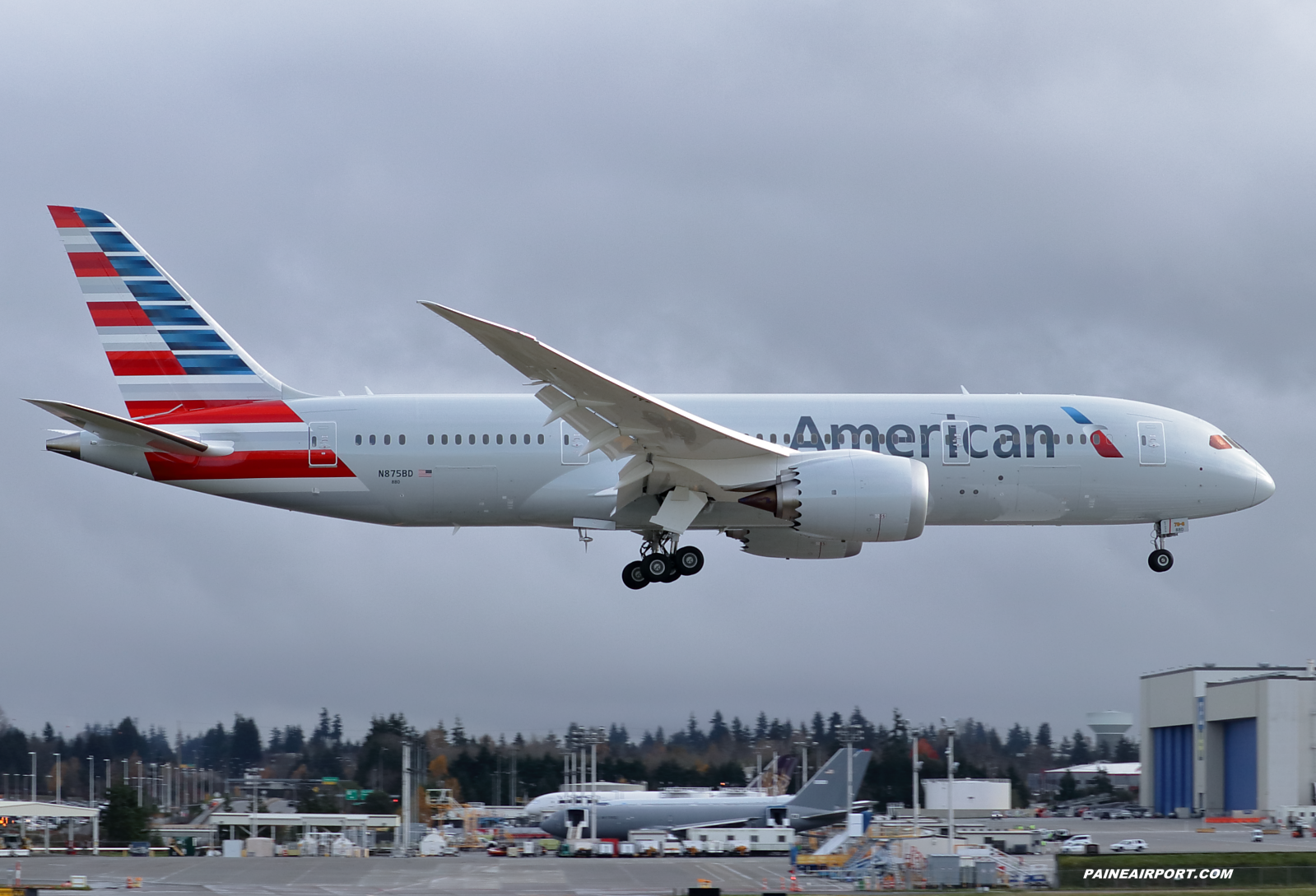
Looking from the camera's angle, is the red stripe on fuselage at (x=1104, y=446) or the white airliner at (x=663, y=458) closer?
the white airliner at (x=663, y=458)

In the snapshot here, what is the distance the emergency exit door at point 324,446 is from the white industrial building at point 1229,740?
4263 centimetres

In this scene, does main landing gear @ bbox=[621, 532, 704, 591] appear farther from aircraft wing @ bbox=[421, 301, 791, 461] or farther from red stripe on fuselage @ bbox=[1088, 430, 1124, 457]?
red stripe on fuselage @ bbox=[1088, 430, 1124, 457]

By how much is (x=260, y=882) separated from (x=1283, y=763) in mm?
48901

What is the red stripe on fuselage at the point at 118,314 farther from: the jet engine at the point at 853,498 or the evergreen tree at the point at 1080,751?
the evergreen tree at the point at 1080,751

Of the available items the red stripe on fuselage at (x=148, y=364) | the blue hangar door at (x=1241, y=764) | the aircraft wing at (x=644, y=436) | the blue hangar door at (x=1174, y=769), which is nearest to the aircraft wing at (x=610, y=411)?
the aircraft wing at (x=644, y=436)

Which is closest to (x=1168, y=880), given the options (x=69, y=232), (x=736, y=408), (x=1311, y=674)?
(x=736, y=408)

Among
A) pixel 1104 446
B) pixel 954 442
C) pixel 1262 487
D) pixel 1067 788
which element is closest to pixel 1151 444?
pixel 1104 446

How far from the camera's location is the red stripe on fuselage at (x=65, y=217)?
114 ft

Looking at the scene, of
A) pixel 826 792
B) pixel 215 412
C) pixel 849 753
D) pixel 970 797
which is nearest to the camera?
pixel 215 412

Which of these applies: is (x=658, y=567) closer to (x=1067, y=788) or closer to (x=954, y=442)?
(x=954, y=442)

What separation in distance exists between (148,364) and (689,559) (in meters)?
13.2

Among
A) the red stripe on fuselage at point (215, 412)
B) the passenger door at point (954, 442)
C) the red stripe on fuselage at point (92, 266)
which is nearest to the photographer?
the passenger door at point (954, 442)

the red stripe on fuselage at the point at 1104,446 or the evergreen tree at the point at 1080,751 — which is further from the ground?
the red stripe on fuselage at the point at 1104,446

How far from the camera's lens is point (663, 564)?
1241 inches
